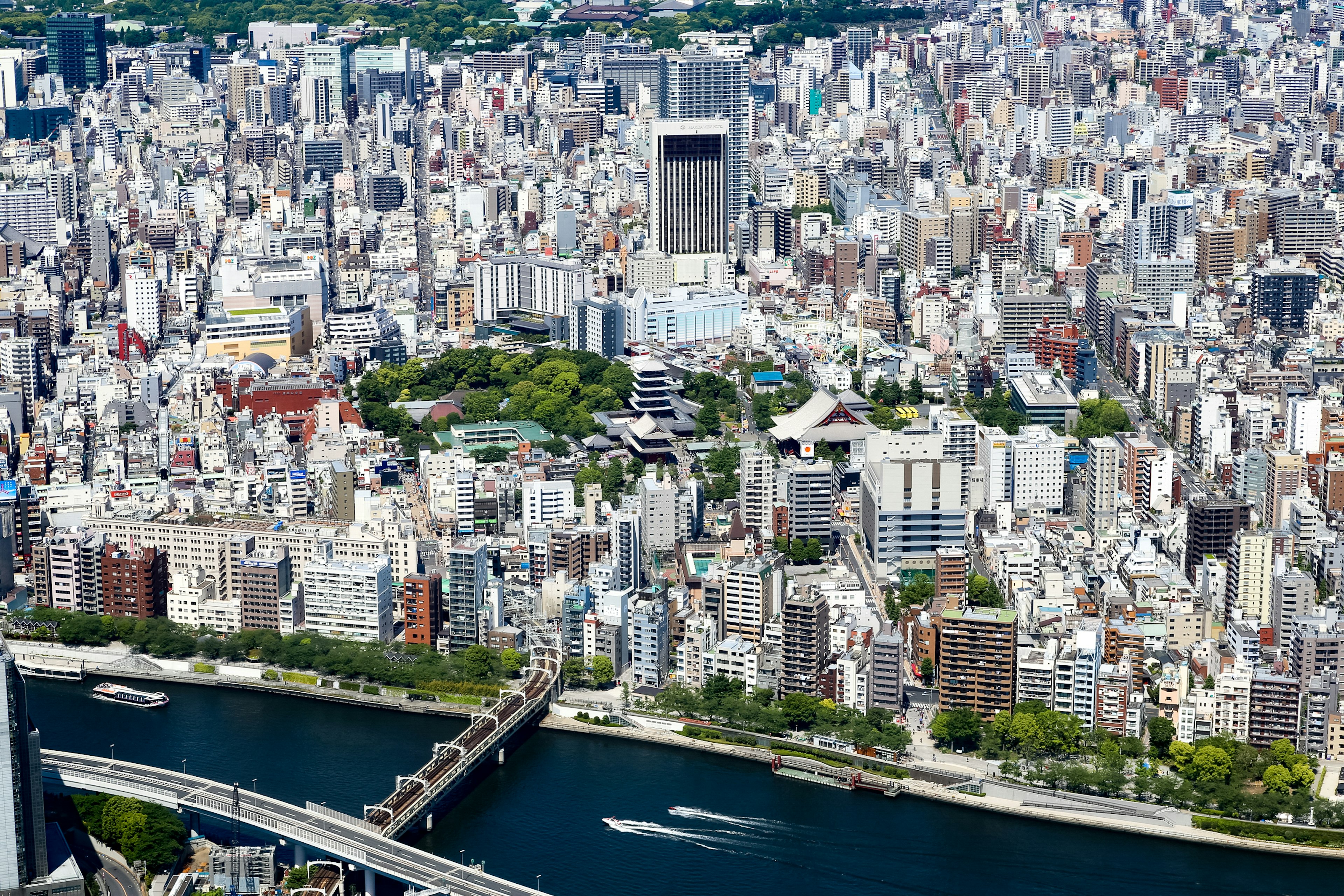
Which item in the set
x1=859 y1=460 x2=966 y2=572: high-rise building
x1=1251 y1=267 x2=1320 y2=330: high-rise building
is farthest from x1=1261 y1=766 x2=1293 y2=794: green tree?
x1=1251 y1=267 x2=1320 y2=330: high-rise building

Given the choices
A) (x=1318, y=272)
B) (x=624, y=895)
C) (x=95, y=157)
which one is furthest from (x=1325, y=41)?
(x=624, y=895)

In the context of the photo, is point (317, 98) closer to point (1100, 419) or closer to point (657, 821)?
point (1100, 419)

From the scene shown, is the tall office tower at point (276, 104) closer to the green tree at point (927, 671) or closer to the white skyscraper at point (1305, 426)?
the white skyscraper at point (1305, 426)

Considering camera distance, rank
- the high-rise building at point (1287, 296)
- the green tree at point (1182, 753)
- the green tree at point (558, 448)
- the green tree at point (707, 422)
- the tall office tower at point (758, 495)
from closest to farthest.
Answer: the green tree at point (1182, 753) < the tall office tower at point (758, 495) < the green tree at point (558, 448) < the green tree at point (707, 422) < the high-rise building at point (1287, 296)

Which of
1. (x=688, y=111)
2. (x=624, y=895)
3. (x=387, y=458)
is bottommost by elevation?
(x=624, y=895)

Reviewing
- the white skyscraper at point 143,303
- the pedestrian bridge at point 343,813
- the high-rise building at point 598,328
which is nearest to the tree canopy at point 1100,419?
the high-rise building at point 598,328

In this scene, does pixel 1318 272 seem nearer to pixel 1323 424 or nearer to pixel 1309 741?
pixel 1323 424
